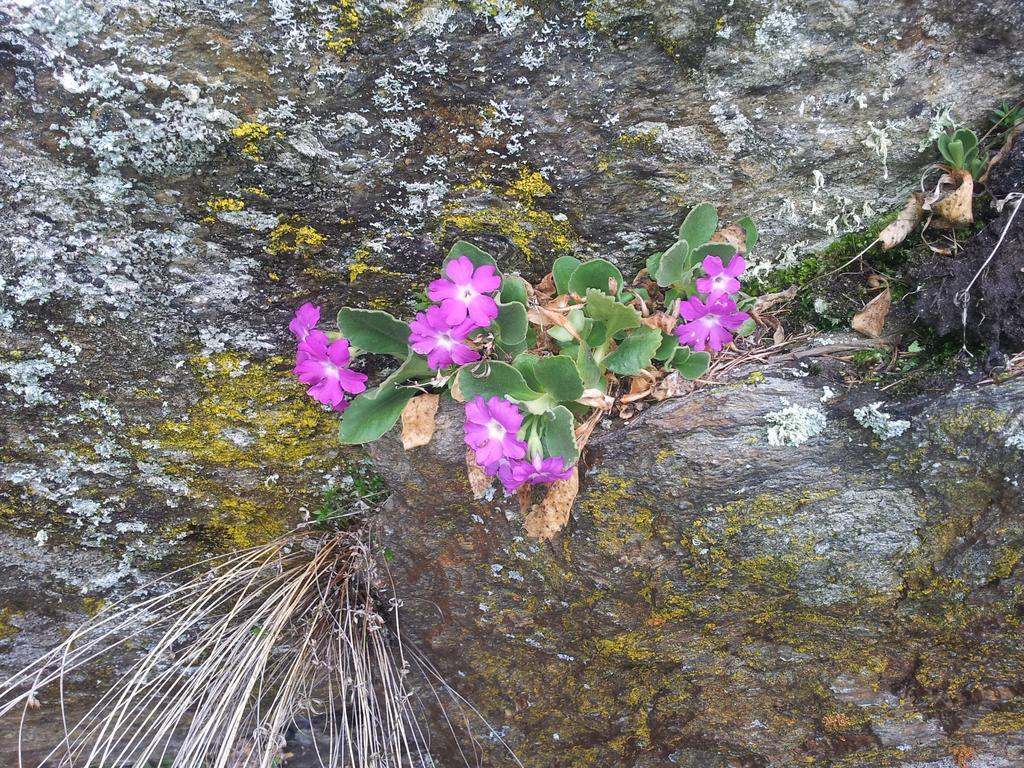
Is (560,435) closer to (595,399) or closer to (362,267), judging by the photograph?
(595,399)

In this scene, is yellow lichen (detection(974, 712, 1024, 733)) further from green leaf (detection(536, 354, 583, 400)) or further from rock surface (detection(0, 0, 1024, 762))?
green leaf (detection(536, 354, 583, 400))

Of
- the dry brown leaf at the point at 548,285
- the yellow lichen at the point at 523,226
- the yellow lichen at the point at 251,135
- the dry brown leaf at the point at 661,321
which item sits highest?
the yellow lichen at the point at 251,135

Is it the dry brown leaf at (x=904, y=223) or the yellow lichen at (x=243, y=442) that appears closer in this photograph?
the dry brown leaf at (x=904, y=223)

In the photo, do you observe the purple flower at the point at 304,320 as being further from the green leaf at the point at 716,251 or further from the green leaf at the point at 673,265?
the green leaf at the point at 716,251

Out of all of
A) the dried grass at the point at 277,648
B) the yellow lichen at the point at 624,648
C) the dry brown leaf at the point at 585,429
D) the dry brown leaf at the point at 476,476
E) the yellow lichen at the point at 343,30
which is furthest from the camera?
the dried grass at the point at 277,648

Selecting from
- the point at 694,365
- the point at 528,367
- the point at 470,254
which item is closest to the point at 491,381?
the point at 528,367

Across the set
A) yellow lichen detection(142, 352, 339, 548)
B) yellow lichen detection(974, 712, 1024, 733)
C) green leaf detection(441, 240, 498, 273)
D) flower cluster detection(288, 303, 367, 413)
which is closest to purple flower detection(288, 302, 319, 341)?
flower cluster detection(288, 303, 367, 413)

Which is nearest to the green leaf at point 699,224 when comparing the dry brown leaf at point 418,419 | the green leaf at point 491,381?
the green leaf at point 491,381
